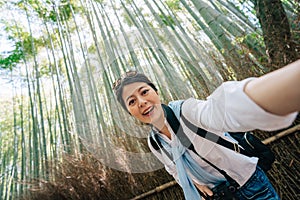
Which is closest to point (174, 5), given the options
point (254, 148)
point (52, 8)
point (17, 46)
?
point (52, 8)

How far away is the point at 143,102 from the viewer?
1.00 m

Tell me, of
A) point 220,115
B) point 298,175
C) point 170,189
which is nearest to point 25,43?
point 170,189

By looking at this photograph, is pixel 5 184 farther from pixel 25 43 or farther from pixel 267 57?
pixel 267 57

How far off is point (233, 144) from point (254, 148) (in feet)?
0.56

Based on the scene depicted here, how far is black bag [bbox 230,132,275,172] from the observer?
3.75ft

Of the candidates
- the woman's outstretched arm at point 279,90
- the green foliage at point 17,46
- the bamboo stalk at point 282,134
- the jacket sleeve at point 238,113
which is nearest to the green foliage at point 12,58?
the green foliage at point 17,46

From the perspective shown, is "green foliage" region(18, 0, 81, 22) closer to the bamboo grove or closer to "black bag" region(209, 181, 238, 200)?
the bamboo grove

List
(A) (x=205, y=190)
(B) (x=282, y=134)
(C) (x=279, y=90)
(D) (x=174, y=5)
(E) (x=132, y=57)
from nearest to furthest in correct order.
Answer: (C) (x=279, y=90)
(A) (x=205, y=190)
(B) (x=282, y=134)
(E) (x=132, y=57)
(D) (x=174, y=5)

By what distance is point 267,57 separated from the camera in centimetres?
164

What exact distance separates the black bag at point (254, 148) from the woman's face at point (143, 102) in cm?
31

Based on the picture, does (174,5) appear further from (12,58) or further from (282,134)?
(12,58)

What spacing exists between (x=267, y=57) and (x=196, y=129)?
90cm

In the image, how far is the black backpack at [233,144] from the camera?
3.20 ft

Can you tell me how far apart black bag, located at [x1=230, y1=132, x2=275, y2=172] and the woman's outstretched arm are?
0.71m
